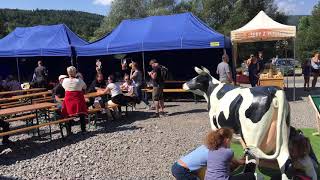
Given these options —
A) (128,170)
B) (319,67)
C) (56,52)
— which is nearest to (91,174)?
(128,170)

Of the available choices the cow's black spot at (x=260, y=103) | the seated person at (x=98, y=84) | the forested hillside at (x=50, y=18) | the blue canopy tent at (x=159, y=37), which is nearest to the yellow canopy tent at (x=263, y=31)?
the blue canopy tent at (x=159, y=37)

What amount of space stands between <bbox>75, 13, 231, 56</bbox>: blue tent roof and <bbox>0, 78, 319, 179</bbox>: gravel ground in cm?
340

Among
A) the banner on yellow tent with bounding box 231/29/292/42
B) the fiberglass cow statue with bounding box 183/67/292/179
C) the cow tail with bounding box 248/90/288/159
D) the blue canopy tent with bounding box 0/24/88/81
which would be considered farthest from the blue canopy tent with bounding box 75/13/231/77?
the cow tail with bounding box 248/90/288/159

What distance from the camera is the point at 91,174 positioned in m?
6.09

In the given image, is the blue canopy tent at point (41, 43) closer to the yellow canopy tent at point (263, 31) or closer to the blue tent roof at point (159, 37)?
the blue tent roof at point (159, 37)

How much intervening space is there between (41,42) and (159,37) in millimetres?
5572

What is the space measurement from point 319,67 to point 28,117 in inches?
429

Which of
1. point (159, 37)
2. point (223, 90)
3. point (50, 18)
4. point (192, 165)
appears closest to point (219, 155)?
point (192, 165)

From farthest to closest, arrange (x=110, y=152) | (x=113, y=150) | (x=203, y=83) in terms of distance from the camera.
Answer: (x=113, y=150), (x=110, y=152), (x=203, y=83)

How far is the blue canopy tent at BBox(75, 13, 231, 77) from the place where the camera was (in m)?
13.1

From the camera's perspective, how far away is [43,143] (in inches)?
326

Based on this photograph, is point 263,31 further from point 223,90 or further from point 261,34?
point 223,90

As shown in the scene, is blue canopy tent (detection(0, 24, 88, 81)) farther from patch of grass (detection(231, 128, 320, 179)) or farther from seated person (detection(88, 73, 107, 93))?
patch of grass (detection(231, 128, 320, 179))

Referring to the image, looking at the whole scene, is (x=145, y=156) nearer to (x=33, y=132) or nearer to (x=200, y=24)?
(x=33, y=132)
